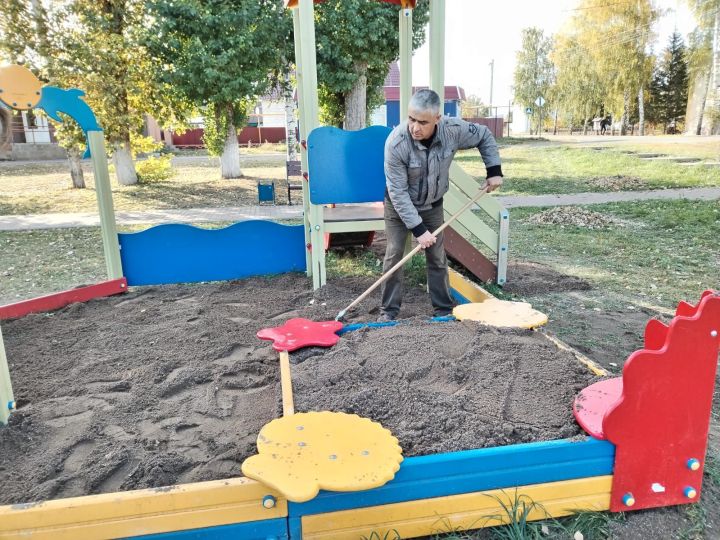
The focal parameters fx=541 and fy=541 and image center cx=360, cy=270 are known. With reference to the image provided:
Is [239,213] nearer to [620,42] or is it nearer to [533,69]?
[620,42]

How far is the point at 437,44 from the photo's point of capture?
15.3ft

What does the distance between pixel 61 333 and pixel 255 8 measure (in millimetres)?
10157

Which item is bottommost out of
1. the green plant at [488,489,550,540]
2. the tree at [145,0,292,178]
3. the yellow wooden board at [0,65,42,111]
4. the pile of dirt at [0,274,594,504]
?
the green plant at [488,489,550,540]

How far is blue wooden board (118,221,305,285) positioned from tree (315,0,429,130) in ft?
25.7

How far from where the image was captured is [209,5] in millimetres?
11945

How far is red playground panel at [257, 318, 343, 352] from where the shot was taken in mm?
3357

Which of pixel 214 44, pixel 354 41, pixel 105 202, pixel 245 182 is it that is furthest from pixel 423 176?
pixel 245 182

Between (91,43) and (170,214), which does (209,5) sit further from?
(170,214)

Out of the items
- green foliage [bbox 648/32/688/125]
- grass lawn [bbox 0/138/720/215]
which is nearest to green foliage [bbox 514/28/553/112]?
green foliage [bbox 648/32/688/125]

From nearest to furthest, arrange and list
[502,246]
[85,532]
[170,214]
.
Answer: [85,532]
[502,246]
[170,214]

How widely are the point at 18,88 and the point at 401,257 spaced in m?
2.73

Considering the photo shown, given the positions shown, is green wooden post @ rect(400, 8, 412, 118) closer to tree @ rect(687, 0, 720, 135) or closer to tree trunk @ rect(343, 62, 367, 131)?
tree trunk @ rect(343, 62, 367, 131)

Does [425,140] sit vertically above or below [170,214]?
above

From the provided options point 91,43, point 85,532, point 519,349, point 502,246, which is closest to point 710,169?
point 502,246
